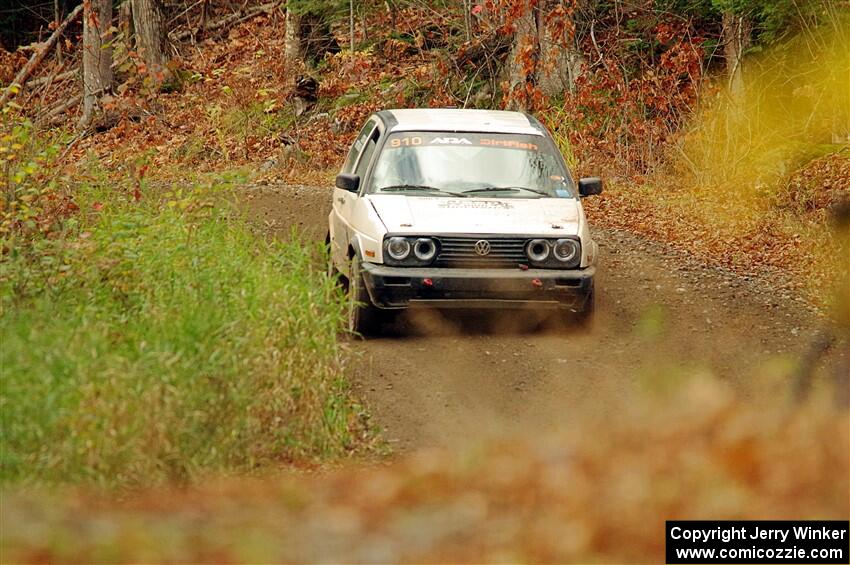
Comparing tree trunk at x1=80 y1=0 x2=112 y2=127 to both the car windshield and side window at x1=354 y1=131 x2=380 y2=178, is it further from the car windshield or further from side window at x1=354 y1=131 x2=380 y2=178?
the car windshield

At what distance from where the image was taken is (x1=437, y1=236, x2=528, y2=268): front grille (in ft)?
33.6

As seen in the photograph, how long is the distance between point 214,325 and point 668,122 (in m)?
14.8

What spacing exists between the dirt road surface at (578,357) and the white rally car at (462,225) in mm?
425

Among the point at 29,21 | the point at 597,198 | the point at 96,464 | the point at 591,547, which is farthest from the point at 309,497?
the point at 29,21

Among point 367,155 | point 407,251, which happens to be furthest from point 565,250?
point 367,155

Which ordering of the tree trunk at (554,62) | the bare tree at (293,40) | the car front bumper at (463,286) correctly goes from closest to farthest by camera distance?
the car front bumper at (463,286)
the tree trunk at (554,62)
the bare tree at (293,40)

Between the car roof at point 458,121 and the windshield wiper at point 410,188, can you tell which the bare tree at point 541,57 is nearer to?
the car roof at point 458,121

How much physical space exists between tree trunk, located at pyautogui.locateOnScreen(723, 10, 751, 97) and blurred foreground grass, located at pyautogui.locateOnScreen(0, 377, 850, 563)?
536 inches

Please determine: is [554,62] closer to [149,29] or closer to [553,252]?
[149,29]

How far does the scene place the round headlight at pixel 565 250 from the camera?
10.4m

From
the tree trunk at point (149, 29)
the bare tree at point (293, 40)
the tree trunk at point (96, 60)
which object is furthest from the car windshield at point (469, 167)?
the tree trunk at point (149, 29)

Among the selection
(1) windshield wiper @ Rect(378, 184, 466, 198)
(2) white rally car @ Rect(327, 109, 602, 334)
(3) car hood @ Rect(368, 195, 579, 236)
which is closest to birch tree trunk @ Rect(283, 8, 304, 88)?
(2) white rally car @ Rect(327, 109, 602, 334)
